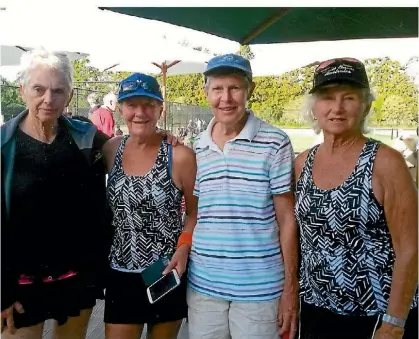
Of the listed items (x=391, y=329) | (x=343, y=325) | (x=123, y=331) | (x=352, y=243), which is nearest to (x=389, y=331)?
(x=391, y=329)

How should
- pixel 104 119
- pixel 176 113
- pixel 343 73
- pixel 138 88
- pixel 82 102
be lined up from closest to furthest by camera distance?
pixel 343 73 → pixel 138 88 → pixel 104 119 → pixel 82 102 → pixel 176 113

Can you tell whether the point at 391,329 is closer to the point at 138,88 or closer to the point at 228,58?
the point at 228,58

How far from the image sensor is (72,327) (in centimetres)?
240

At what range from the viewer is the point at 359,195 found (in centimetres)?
179

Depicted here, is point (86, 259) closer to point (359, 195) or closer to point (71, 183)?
point (71, 183)

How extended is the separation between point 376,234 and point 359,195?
18 cm

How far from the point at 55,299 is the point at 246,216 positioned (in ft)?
3.40

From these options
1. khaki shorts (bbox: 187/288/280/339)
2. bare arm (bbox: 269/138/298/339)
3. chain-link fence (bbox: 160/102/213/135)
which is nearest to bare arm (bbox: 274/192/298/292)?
bare arm (bbox: 269/138/298/339)

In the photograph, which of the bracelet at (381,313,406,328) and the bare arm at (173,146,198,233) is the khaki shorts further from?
the bracelet at (381,313,406,328)

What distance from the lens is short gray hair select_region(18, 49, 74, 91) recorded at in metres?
2.20

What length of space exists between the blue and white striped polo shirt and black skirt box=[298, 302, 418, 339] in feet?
0.74

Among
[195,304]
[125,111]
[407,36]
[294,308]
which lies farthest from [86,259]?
[407,36]

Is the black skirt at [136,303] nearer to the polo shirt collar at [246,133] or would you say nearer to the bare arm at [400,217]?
the polo shirt collar at [246,133]

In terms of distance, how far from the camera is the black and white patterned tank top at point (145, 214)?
7.38 feet
